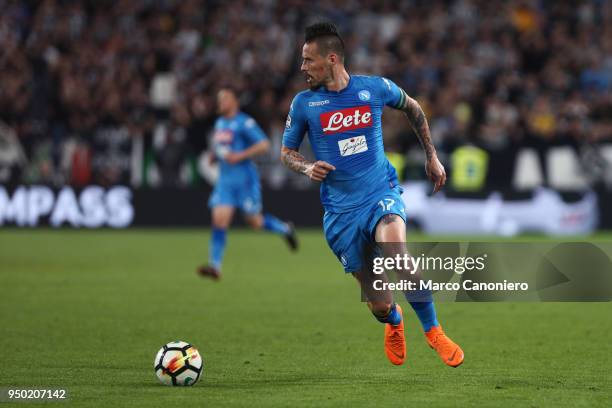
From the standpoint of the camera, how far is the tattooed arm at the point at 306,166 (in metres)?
7.12

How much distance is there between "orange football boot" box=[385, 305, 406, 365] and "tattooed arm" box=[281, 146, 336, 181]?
123 cm

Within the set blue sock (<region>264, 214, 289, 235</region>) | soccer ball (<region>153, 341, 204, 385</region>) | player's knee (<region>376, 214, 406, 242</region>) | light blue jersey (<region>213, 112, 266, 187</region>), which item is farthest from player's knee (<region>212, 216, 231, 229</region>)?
soccer ball (<region>153, 341, 204, 385</region>)

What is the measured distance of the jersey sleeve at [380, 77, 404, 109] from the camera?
7625mm

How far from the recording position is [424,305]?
739cm

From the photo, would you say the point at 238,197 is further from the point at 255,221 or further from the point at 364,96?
the point at 364,96

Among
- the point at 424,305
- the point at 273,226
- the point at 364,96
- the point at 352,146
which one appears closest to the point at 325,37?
the point at 364,96

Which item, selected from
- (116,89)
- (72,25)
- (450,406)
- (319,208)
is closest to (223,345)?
(450,406)

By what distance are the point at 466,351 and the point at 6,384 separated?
11.3 feet

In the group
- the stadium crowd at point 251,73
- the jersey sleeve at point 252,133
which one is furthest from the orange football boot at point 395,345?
the stadium crowd at point 251,73

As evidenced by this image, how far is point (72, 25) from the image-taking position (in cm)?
2505

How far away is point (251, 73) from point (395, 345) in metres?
16.7

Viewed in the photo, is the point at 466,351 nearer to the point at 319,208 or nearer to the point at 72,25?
the point at 319,208

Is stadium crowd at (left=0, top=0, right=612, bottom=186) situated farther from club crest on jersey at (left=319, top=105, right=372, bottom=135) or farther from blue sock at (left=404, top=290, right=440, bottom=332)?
blue sock at (left=404, top=290, right=440, bottom=332)

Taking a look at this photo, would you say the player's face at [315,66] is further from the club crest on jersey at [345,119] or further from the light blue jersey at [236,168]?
the light blue jersey at [236,168]
